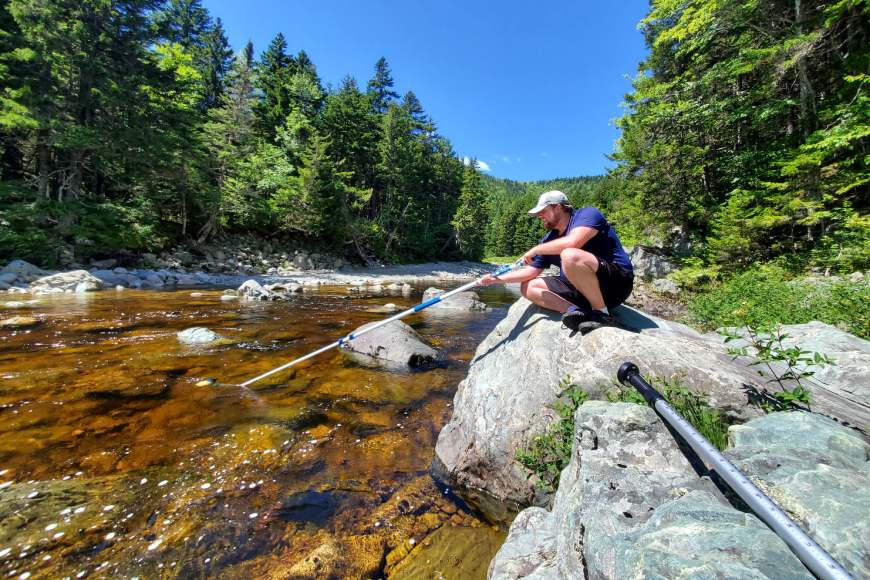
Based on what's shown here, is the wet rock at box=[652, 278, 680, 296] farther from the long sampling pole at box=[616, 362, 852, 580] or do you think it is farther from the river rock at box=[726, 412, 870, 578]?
the long sampling pole at box=[616, 362, 852, 580]

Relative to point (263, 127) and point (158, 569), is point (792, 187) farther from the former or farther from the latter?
point (263, 127)

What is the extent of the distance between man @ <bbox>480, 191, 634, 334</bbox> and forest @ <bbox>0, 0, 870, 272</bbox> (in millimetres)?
8804

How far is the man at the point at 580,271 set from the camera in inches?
135

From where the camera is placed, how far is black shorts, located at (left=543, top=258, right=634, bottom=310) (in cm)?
351

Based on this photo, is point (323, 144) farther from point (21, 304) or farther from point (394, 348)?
point (394, 348)

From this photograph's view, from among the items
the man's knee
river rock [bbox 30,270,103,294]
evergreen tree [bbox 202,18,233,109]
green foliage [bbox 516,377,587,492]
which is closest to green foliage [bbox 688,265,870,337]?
the man's knee

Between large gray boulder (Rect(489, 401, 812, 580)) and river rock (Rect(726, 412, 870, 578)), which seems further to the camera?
river rock (Rect(726, 412, 870, 578))

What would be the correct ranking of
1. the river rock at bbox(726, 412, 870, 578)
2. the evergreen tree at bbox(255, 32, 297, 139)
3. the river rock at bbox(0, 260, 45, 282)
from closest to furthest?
the river rock at bbox(726, 412, 870, 578) < the river rock at bbox(0, 260, 45, 282) < the evergreen tree at bbox(255, 32, 297, 139)

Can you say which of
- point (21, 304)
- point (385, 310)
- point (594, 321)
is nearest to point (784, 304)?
point (594, 321)

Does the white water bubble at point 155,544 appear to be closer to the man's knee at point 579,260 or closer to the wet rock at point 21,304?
the man's knee at point 579,260

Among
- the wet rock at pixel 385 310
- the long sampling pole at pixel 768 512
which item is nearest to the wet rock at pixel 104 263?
the wet rock at pixel 385 310

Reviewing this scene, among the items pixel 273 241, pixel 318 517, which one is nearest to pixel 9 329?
pixel 318 517

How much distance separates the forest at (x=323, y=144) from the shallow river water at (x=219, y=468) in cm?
1129

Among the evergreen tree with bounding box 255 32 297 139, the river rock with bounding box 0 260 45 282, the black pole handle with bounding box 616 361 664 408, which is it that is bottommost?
the river rock with bounding box 0 260 45 282
